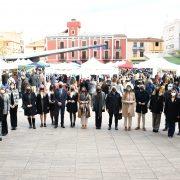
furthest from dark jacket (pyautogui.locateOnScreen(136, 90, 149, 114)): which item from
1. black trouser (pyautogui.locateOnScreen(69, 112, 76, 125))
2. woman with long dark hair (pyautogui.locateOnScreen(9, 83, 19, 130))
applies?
woman with long dark hair (pyautogui.locateOnScreen(9, 83, 19, 130))

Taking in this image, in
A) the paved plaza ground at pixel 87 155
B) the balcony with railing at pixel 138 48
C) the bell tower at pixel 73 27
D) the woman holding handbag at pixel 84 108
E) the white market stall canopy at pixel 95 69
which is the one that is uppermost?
the bell tower at pixel 73 27

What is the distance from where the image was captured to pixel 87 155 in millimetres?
10109

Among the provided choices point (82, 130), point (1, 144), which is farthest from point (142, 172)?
point (82, 130)

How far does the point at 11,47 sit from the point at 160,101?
385 feet

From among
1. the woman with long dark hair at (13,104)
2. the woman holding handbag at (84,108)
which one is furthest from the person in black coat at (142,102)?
the woman with long dark hair at (13,104)

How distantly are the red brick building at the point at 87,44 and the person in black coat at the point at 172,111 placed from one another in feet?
284

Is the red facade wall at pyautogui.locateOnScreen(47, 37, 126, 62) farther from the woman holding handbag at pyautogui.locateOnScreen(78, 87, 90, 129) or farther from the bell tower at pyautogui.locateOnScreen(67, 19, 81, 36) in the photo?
the woman holding handbag at pyautogui.locateOnScreen(78, 87, 90, 129)

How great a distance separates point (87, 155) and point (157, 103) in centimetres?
455

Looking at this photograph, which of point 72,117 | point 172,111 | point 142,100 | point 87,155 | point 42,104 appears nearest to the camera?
point 87,155

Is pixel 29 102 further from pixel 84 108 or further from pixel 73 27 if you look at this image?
pixel 73 27

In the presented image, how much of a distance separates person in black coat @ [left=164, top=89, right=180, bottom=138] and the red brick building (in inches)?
3412

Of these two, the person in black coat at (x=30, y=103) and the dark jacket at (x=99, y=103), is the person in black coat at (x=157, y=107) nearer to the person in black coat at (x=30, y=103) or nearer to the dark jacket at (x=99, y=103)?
the dark jacket at (x=99, y=103)

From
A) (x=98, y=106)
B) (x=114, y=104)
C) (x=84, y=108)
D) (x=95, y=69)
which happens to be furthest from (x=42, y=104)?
(x=95, y=69)

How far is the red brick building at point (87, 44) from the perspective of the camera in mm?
99188
